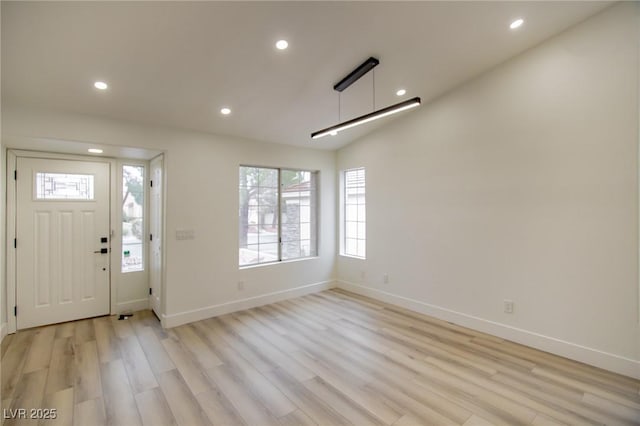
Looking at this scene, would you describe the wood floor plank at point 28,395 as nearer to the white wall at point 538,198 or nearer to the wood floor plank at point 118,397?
the wood floor plank at point 118,397

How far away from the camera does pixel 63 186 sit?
396 centimetres

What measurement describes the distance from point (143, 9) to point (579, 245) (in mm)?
4449

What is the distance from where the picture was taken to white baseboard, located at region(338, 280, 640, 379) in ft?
8.96

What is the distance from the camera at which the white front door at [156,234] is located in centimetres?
411

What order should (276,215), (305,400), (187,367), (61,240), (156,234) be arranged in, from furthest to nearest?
1. (276,215)
2. (156,234)
3. (61,240)
4. (187,367)
5. (305,400)

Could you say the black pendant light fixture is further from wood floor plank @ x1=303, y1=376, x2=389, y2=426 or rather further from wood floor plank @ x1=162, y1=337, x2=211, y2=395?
wood floor plank @ x1=162, y1=337, x2=211, y2=395

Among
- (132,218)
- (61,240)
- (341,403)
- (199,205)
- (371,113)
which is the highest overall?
(371,113)

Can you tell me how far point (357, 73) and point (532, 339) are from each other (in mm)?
3571

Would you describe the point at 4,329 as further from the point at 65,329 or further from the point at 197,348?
the point at 197,348

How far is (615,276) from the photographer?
277cm

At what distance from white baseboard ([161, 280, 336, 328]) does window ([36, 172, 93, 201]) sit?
2.10 metres

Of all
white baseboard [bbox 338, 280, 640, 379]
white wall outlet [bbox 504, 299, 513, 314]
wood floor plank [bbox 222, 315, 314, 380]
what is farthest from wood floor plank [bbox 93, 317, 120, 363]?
white wall outlet [bbox 504, 299, 513, 314]

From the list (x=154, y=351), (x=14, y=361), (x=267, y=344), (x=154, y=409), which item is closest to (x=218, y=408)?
(x=154, y=409)

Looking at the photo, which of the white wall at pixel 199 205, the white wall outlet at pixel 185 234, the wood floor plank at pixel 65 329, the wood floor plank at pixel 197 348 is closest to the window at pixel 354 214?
the white wall at pixel 199 205
